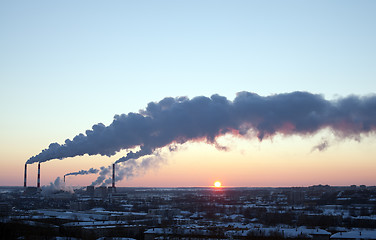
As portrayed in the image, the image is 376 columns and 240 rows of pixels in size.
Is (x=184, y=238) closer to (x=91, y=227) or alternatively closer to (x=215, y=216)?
(x=91, y=227)

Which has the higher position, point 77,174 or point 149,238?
point 77,174

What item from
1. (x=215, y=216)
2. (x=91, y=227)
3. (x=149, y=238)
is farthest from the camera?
(x=215, y=216)

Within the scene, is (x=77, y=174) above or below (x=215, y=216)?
above

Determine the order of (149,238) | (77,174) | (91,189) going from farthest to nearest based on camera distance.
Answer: (91,189)
(77,174)
(149,238)

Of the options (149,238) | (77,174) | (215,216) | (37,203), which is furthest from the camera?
(77,174)

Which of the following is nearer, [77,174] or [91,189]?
[77,174]

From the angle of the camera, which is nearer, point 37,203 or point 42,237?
point 42,237

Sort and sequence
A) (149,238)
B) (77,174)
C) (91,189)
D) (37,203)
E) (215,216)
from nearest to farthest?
(149,238) → (215,216) → (37,203) → (77,174) → (91,189)

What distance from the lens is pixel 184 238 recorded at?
43125 mm

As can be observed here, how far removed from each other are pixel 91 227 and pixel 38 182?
6473cm

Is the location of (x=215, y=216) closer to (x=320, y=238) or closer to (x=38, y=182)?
(x=320, y=238)

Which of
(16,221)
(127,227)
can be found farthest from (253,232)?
(16,221)

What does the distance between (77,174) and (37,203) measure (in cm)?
1067

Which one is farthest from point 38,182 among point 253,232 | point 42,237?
point 253,232
